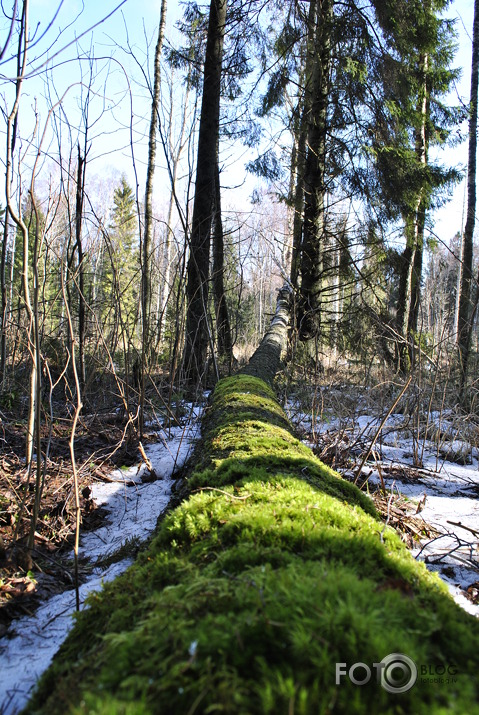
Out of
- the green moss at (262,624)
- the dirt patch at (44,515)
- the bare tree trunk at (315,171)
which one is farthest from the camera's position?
the bare tree trunk at (315,171)

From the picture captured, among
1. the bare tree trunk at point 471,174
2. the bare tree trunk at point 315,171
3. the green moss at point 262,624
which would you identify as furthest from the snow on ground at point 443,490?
the bare tree trunk at point 471,174

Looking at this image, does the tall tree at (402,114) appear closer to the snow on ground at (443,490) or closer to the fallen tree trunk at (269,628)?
the snow on ground at (443,490)

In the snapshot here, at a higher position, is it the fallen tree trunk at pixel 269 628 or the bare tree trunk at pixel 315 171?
the bare tree trunk at pixel 315 171

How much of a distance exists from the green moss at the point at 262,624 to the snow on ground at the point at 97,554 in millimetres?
337

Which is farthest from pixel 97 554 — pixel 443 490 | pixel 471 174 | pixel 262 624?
pixel 471 174

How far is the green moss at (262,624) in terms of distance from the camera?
2.10 ft

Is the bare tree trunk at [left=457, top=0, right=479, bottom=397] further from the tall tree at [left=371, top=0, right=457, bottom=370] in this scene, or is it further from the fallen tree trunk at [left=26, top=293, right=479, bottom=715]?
the fallen tree trunk at [left=26, top=293, right=479, bottom=715]

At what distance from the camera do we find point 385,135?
6.87 meters

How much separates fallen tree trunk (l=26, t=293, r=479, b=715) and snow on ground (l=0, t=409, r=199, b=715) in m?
0.31

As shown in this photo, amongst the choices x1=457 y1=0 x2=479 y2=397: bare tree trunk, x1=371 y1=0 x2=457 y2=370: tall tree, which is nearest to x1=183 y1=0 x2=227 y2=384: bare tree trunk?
x1=371 y1=0 x2=457 y2=370: tall tree

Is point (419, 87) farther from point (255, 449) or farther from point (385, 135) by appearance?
point (255, 449)

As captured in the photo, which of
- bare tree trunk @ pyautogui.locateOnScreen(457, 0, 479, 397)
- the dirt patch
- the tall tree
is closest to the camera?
the dirt patch

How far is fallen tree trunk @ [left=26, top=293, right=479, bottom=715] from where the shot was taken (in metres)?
0.64

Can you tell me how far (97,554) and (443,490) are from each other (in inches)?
109
